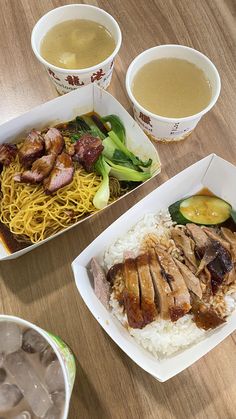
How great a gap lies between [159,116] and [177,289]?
620mm

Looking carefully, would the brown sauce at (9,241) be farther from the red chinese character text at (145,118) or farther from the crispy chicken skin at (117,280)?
the red chinese character text at (145,118)

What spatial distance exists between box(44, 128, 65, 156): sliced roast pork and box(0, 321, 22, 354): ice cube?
65 centimetres

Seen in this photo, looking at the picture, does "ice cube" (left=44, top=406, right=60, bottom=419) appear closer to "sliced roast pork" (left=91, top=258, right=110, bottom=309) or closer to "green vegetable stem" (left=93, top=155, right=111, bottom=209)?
"sliced roast pork" (left=91, top=258, right=110, bottom=309)

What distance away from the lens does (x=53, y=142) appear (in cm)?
145

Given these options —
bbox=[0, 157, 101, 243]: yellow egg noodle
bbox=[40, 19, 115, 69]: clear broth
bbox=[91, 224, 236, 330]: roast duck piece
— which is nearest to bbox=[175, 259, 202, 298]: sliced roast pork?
bbox=[91, 224, 236, 330]: roast duck piece

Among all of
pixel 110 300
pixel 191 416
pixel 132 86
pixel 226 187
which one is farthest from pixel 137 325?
pixel 132 86

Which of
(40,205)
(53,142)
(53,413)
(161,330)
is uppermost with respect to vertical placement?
(53,142)

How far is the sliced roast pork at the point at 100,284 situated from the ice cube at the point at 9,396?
385 mm

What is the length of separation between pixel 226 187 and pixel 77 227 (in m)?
0.60

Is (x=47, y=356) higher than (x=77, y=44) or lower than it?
lower

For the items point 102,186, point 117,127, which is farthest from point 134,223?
point 117,127

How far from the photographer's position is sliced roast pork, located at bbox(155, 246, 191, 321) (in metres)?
1.27

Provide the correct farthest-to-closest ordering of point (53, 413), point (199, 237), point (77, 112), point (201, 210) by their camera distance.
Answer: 1. point (77, 112)
2. point (201, 210)
3. point (199, 237)
4. point (53, 413)

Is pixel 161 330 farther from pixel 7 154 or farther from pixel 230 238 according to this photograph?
pixel 7 154
